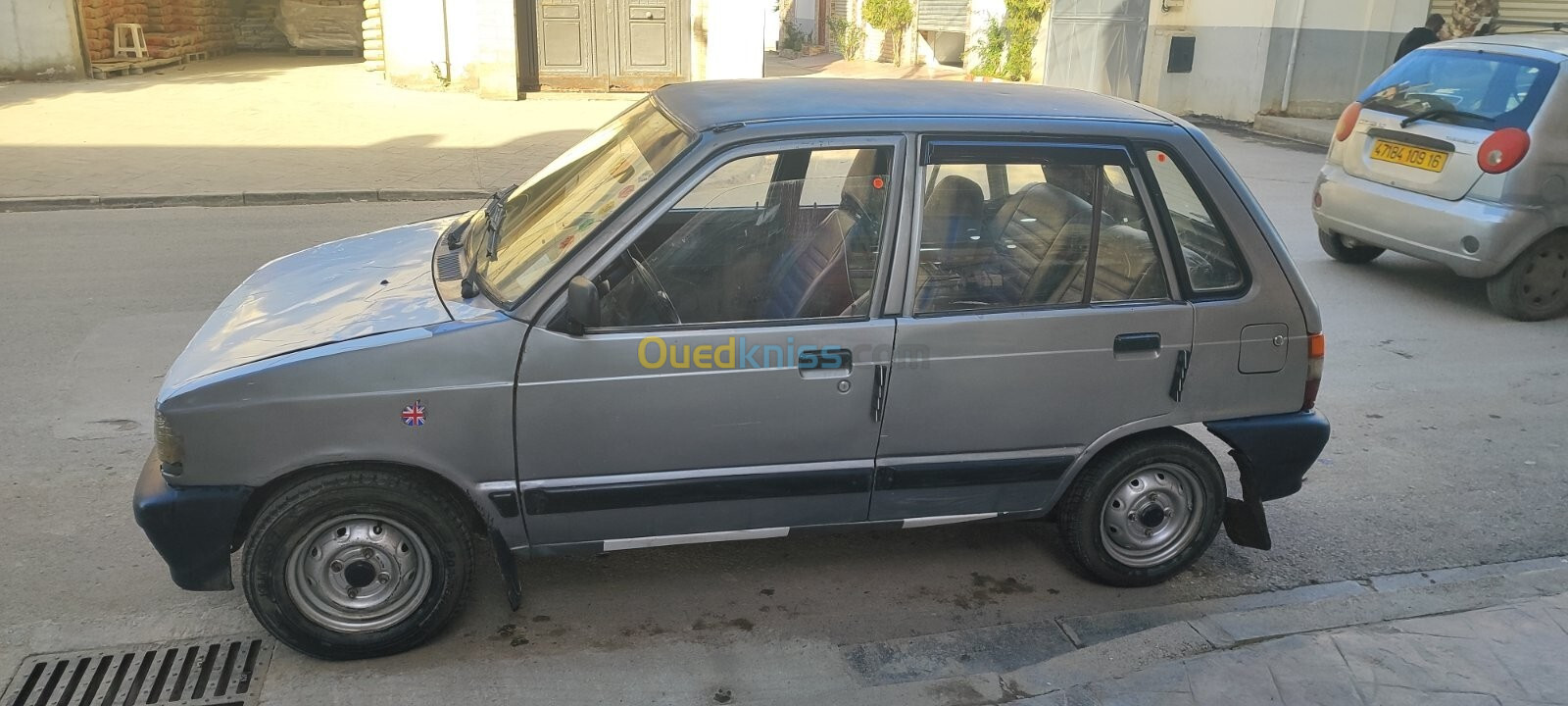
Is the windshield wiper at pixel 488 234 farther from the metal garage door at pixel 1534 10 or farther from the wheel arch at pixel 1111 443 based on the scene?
the metal garage door at pixel 1534 10

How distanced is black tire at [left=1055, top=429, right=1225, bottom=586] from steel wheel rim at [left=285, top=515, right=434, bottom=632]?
2.25 meters

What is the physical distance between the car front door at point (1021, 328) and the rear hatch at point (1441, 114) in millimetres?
4847

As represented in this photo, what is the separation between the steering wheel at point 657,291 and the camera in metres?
3.61

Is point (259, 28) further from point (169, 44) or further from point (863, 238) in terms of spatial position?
point (863, 238)

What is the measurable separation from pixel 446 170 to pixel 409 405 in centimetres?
911

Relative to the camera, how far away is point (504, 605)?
402 centimetres

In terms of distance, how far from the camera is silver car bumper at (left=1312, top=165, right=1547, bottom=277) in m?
7.35

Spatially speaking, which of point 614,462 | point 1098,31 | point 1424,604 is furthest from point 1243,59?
point 614,462

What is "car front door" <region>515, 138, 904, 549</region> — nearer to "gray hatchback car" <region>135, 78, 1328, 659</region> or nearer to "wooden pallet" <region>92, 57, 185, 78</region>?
"gray hatchback car" <region>135, 78, 1328, 659</region>

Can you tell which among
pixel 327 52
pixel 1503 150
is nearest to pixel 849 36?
pixel 327 52

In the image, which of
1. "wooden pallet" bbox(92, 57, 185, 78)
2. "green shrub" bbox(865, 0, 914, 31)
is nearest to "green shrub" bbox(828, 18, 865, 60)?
"green shrub" bbox(865, 0, 914, 31)

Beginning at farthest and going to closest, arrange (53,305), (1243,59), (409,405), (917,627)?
(1243,59) → (53,305) → (917,627) → (409,405)

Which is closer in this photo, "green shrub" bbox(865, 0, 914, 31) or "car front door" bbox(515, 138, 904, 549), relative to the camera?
"car front door" bbox(515, 138, 904, 549)

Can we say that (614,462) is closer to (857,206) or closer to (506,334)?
(506,334)
